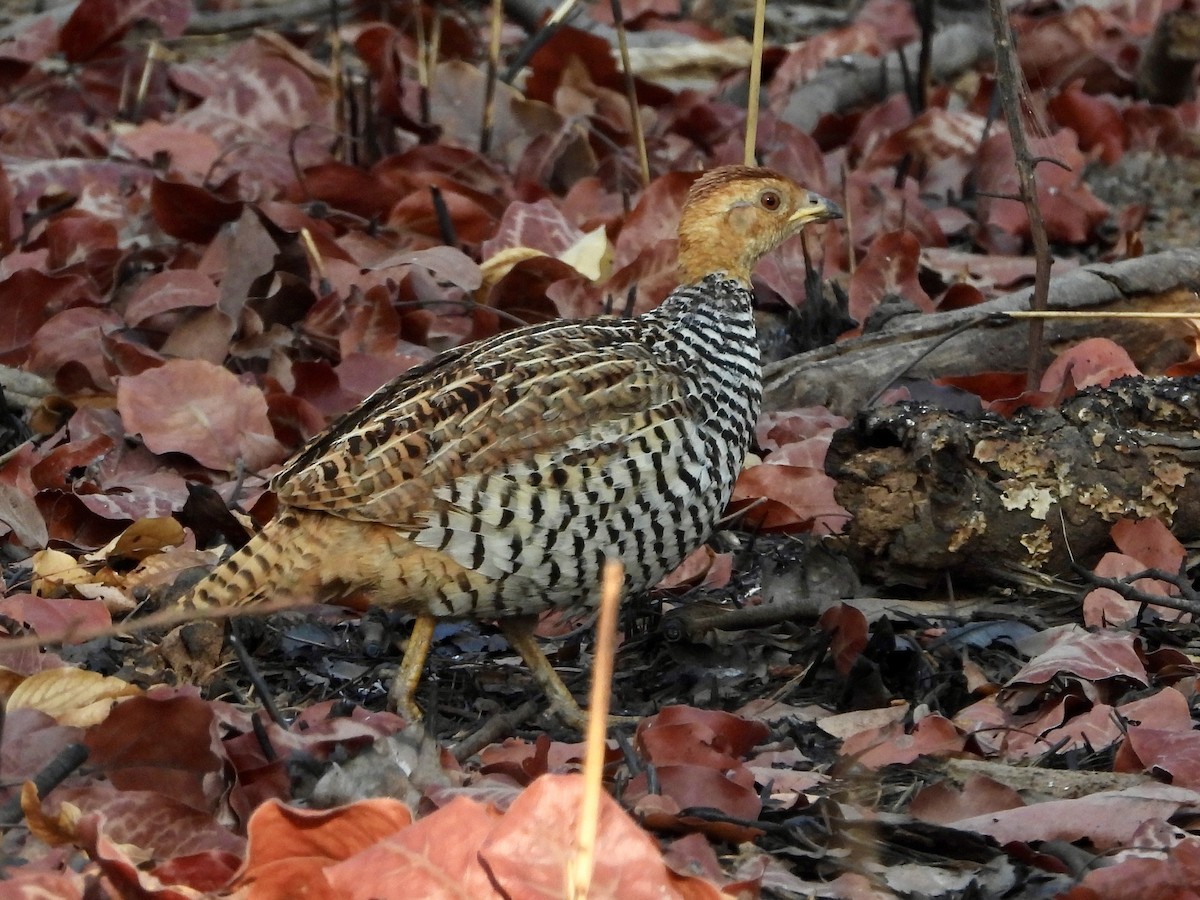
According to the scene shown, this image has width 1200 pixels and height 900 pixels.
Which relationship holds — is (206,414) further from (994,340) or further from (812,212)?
(994,340)

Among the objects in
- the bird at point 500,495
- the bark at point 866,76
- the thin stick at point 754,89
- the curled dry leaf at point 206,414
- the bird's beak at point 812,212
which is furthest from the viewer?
the bark at point 866,76

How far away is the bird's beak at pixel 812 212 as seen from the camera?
5402mm

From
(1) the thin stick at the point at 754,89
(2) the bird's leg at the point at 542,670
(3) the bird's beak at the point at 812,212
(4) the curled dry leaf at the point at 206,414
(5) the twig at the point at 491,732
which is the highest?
(1) the thin stick at the point at 754,89

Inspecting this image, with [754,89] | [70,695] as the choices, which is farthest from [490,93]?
[70,695]

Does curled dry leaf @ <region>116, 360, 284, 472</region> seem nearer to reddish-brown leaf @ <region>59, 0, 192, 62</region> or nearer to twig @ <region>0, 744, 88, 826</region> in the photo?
twig @ <region>0, 744, 88, 826</region>

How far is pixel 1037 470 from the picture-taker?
4688 millimetres

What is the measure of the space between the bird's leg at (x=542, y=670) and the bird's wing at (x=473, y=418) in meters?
0.51

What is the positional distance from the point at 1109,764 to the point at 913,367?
2203 mm

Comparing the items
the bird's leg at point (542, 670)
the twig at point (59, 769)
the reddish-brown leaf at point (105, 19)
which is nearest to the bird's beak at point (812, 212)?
the bird's leg at point (542, 670)

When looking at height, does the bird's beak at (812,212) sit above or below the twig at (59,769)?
above

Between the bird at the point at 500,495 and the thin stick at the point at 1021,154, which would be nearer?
the bird at the point at 500,495

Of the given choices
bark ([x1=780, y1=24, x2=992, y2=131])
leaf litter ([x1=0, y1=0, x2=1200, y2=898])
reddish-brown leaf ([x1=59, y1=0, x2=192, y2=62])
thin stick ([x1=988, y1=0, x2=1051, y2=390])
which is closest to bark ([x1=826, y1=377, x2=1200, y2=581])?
leaf litter ([x1=0, y1=0, x2=1200, y2=898])

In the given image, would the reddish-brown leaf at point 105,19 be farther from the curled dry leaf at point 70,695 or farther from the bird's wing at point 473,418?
the curled dry leaf at point 70,695

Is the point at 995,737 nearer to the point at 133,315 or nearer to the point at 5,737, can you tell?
the point at 5,737
